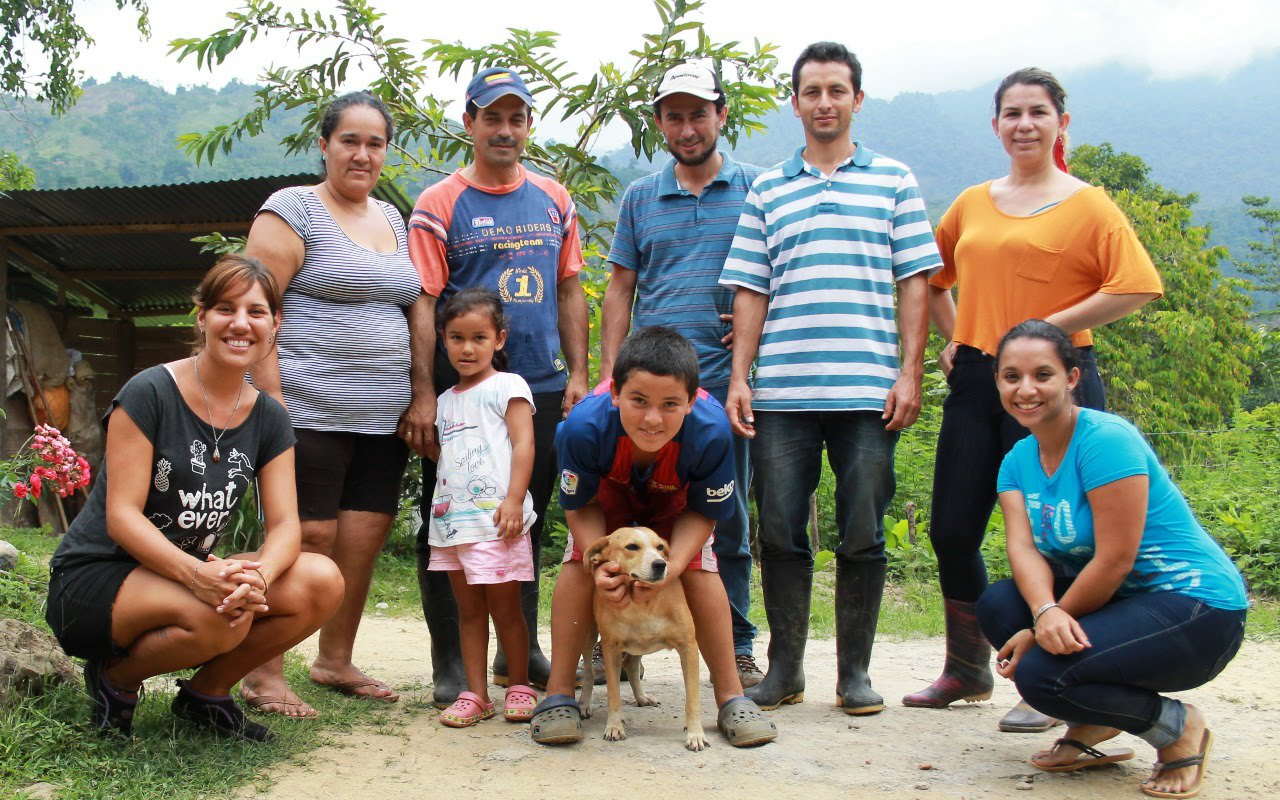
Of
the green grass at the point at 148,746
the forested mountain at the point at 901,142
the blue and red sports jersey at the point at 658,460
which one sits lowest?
the green grass at the point at 148,746

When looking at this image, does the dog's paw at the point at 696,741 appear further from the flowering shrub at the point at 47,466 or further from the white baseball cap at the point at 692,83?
the flowering shrub at the point at 47,466

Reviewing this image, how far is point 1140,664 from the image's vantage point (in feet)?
10.1

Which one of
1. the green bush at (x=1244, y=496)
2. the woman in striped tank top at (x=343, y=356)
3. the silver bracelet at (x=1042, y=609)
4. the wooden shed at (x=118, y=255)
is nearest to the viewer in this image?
the silver bracelet at (x=1042, y=609)

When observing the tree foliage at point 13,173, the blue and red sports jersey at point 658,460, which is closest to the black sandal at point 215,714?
the blue and red sports jersey at point 658,460

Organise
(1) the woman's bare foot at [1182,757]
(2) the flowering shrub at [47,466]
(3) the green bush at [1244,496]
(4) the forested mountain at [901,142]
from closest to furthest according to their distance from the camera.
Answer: (1) the woman's bare foot at [1182,757], (2) the flowering shrub at [47,466], (3) the green bush at [1244,496], (4) the forested mountain at [901,142]

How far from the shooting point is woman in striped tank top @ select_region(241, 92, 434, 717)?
3.82 m

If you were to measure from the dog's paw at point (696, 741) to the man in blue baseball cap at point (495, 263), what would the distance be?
0.84m

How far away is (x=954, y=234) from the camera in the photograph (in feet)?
13.5

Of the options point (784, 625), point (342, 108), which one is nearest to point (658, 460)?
point (784, 625)

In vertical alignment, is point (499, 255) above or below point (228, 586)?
above

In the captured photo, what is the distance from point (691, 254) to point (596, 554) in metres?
1.31

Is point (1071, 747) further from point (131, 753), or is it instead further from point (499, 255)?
point (131, 753)

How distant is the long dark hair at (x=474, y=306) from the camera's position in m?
3.91

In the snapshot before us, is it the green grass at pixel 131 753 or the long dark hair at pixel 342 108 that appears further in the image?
the long dark hair at pixel 342 108
